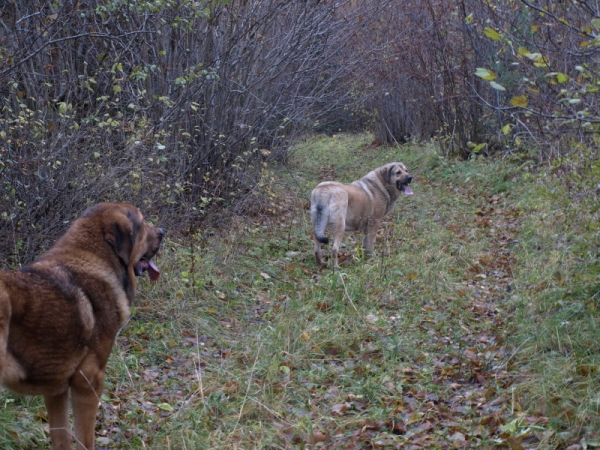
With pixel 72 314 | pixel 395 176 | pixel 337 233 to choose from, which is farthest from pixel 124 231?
pixel 395 176

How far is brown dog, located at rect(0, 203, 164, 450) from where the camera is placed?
140 inches

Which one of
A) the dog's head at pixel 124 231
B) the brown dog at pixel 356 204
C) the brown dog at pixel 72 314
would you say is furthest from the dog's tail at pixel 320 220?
the brown dog at pixel 72 314

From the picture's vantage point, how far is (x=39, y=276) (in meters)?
3.77

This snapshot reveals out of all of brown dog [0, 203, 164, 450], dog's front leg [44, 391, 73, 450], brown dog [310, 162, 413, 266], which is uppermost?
brown dog [0, 203, 164, 450]

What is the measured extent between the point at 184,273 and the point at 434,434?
348cm

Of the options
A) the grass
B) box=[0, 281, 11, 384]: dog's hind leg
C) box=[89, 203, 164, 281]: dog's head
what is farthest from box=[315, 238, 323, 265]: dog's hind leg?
box=[0, 281, 11, 384]: dog's hind leg

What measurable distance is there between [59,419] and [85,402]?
31cm

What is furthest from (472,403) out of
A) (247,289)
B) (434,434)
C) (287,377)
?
(247,289)

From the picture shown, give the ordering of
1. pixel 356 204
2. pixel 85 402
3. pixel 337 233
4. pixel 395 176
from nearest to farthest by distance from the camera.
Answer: pixel 85 402 < pixel 337 233 < pixel 356 204 < pixel 395 176

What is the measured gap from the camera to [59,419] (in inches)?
159

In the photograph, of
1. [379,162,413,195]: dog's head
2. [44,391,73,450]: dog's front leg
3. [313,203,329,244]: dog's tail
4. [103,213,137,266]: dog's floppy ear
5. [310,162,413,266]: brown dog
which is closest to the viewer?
[44,391,73,450]: dog's front leg

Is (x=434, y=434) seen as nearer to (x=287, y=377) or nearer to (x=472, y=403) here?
(x=472, y=403)

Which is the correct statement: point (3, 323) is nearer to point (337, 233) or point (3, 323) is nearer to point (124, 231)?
point (124, 231)

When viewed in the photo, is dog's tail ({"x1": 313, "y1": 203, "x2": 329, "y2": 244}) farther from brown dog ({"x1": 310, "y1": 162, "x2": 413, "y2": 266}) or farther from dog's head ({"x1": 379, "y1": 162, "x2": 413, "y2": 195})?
dog's head ({"x1": 379, "y1": 162, "x2": 413, "y2": 195})
